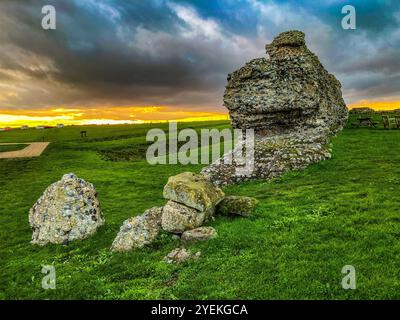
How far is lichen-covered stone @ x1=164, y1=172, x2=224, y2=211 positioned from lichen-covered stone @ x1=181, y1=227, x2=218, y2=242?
151 cm

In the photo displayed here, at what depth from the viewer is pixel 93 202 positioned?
21438mm

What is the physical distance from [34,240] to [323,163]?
2229 cm

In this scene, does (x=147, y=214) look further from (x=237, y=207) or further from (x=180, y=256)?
(x=237, y=207)

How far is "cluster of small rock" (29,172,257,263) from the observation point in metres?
17.5

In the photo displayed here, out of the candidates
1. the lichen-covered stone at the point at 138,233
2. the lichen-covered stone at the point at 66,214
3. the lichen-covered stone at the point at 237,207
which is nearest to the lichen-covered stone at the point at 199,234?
the lichen-covered stone at the point at 138,233

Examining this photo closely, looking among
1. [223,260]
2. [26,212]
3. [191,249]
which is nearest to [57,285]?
[191,249]

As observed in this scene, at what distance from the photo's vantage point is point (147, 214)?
19203 millimetres

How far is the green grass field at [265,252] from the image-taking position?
39.3ft

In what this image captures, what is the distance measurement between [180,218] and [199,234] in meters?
1.63
